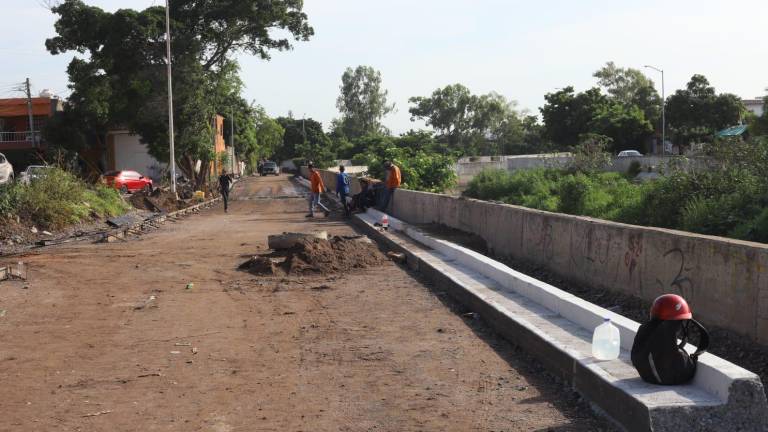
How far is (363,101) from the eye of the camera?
14400cm

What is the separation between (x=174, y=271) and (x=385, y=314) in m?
5.33

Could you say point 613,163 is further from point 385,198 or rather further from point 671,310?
point 671,310

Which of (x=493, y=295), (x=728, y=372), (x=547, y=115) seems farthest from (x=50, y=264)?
(x=547, y=115)

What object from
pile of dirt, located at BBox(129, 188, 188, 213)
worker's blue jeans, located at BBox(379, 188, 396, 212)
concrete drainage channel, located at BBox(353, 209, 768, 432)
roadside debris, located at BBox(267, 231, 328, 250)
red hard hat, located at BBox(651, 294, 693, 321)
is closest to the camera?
concrete drainage channel, located at BBox(353, 209, 768, 432)

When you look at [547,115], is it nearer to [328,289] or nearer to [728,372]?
[328,289]

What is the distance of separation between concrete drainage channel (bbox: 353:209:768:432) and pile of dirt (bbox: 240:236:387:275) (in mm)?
2313

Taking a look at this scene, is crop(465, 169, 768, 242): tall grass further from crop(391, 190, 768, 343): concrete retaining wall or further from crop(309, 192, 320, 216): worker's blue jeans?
crop(309, 192, 320, 216): worker's blue jeans

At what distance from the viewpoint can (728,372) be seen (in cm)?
514

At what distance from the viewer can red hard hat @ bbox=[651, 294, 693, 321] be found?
5469 millimetres

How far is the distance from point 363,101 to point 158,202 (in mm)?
112243

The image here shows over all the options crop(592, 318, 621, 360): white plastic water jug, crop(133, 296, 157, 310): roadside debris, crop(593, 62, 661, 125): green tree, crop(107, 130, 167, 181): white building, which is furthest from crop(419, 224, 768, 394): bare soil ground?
crop(593, 62, 661, 125): green tree

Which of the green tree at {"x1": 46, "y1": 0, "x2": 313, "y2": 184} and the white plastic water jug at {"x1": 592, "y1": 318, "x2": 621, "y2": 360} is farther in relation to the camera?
the green tree at {"x1": 46, "y1": 0, "x2": 313, "y2": 184}

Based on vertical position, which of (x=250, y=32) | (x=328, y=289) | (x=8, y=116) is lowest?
(x=328, y=289)

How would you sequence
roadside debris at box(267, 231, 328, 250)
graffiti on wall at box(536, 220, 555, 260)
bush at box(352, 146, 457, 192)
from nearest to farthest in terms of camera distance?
graffiti on wall at box(536, 220, 555, 260)
roadside debris at box(267, 231, 328, 250)
bush at box(352, 146, 457, 192)
